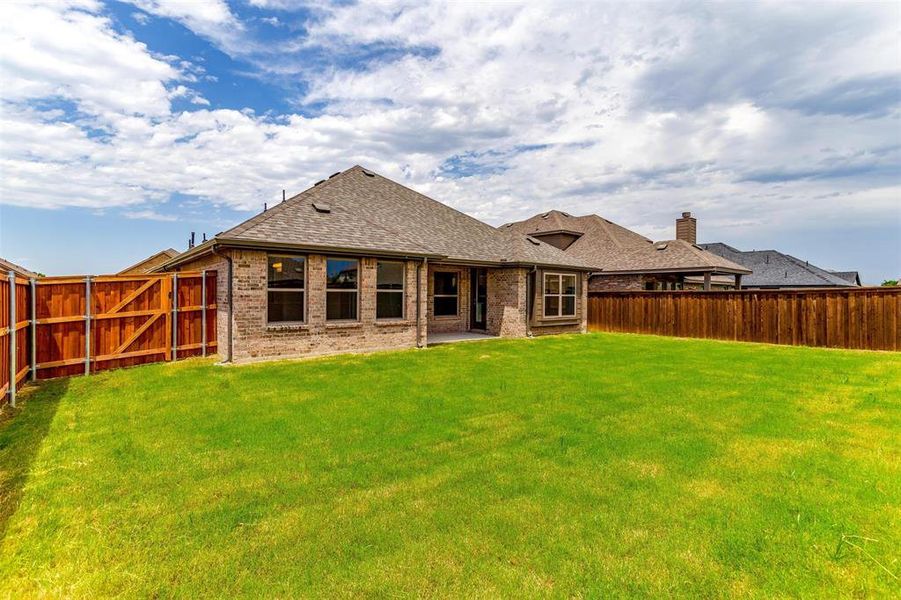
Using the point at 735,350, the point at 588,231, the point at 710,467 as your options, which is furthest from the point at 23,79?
the point at 588,231

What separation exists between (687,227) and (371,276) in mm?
21371

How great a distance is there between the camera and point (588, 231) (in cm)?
2516

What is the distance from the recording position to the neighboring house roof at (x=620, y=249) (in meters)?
19.2

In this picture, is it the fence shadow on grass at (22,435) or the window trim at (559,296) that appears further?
the window trim at (559,296)

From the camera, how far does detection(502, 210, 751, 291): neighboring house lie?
19344 millimetres

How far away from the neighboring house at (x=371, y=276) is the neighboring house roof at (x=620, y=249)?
176 inches

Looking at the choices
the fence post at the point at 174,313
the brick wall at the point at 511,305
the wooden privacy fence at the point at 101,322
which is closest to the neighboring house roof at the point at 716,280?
the brick wall at the point at 511,305

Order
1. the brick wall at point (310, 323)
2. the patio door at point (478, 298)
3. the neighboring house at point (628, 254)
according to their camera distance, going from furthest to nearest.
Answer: the neighboring house at point (628, 254) < the patio door at point (478, 298) < the brick wall at point (310, 323)

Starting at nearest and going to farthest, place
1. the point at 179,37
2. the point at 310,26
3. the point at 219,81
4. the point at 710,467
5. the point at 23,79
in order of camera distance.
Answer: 1. the point at 710,467
2. the point at 23,79
3. the point at 179,37
4. the point at 310,26
5. the point at 219,81

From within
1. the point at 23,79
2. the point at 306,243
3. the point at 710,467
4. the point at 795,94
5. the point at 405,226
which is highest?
the point at 795,94

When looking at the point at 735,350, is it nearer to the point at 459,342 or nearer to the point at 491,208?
the point at 459,342

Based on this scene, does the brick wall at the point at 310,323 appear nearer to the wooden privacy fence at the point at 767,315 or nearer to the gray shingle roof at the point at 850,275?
the wooden privacy fence at the point at 767,315

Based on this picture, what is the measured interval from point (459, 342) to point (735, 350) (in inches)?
343

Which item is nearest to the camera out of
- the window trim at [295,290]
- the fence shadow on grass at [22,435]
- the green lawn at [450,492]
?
the green lawn at [450,492]
